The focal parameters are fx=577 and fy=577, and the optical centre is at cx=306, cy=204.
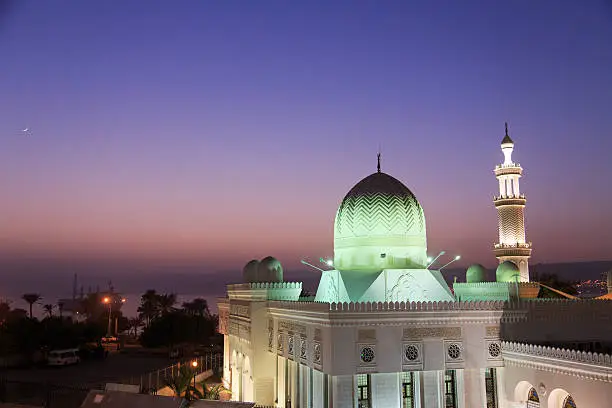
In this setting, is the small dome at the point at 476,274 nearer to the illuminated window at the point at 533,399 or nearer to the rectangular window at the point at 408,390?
the illuminated window at the point at 533,399

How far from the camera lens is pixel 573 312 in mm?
18047

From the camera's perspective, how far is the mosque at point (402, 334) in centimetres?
1550

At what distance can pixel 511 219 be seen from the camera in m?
28.8

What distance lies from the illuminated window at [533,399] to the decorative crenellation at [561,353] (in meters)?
1.16

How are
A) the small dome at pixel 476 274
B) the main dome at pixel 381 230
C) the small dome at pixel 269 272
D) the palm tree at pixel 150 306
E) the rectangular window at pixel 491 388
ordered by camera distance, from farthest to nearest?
the palm tree at pixel 150 306, the small dome at pixel 476 274, the small dome at pixel 269 272, the main dome at pixel 381 230, the rectangular window at pixel 491 388

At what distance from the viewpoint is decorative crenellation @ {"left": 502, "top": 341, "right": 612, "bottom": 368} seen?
42.6ft

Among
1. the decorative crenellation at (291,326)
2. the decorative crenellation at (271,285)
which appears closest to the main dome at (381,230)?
the decorative crenellation at (271,285)

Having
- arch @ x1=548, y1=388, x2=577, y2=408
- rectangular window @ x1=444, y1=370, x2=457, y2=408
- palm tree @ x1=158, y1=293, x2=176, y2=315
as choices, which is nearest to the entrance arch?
arch @ x1=548, y1=388, x2=577, y2=408

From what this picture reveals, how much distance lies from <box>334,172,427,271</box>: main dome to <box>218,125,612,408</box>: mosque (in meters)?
0.04

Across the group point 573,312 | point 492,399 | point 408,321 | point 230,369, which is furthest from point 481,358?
point 230,369

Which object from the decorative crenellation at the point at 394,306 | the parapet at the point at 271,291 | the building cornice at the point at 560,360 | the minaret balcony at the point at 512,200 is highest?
the minaret balcony at the point at 512,200

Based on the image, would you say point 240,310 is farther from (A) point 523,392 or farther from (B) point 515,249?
(B) point 515,249

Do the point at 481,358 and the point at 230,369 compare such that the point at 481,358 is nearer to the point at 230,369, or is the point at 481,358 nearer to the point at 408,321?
the point at 408,321

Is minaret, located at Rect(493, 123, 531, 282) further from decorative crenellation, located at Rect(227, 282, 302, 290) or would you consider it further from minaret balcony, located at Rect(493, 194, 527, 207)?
decorative crenellation, located at Rect(227, 282, 302, 290)
